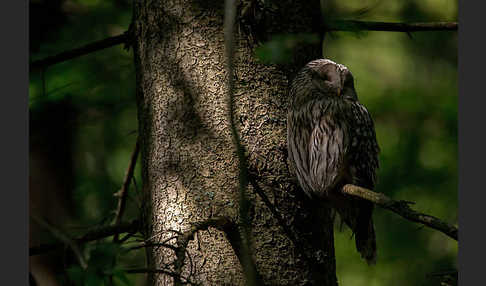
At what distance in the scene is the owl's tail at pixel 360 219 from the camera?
9.00 feet

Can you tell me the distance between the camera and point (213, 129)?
7.77 feet

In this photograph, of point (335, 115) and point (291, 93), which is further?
point (335, 115)

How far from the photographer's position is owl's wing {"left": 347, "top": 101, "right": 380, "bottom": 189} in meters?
2.83

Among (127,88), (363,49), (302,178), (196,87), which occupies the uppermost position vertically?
(363,49)

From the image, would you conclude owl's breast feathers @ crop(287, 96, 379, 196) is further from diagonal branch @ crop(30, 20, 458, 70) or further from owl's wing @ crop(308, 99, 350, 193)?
diagonal branch @ crop(30, 20, 458, 70)

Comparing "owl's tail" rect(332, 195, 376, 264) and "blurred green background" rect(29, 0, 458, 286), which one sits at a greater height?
"blurred green background" rect(29, 0, 458, 286)

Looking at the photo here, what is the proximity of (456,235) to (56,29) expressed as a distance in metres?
3.30

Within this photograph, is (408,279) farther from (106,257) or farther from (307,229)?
(106,257)

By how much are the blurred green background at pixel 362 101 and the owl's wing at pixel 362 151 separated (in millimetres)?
622

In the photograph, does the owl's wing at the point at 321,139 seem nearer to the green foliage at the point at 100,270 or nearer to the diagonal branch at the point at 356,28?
the diagonal branch at the point at 356,28

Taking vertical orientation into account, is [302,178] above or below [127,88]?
below

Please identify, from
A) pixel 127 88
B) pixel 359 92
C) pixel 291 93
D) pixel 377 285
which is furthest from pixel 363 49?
pixel 291 93

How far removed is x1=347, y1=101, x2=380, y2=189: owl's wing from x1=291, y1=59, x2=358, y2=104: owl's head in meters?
0.14

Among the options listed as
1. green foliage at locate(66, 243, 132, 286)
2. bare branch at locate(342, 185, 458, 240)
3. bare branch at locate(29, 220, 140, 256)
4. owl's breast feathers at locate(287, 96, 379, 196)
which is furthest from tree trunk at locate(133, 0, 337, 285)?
green foliage at locate(66, 243, 132, 286)
